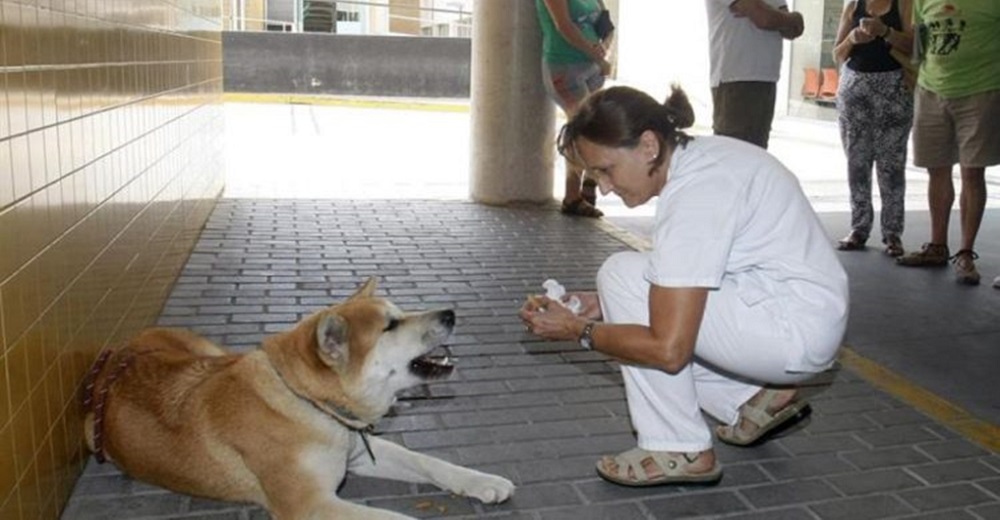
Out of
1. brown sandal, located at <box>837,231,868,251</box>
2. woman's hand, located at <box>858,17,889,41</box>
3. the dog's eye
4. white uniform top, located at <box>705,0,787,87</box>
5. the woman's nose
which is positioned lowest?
brown sandal, located at <box>837,231,868,251</box>

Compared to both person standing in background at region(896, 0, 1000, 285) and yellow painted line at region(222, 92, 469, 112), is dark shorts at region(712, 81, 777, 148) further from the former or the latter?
yellow painted line at region(222, 92, 469, 112)

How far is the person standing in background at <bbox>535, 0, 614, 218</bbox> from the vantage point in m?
8.33

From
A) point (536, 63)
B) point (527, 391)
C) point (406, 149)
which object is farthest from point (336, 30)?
point (527, 391)

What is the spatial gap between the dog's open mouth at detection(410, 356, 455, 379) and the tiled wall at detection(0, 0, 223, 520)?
113cm

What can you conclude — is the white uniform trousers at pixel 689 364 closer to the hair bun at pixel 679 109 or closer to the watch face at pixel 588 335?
the watch face at pixel 588 335

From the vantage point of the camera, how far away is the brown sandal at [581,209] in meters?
8.86

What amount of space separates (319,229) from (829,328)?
5.30m

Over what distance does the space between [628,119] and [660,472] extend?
125cm

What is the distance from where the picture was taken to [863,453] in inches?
153

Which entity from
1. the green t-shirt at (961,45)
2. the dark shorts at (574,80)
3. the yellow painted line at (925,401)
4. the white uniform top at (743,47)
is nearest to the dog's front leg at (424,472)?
the yellow painted line at (925,401)

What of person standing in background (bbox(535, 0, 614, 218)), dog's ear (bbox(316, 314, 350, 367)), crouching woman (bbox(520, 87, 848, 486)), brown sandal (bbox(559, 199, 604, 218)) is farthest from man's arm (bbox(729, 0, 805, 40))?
Answer: dog's ear (bbox(316, 314, 350, 367))

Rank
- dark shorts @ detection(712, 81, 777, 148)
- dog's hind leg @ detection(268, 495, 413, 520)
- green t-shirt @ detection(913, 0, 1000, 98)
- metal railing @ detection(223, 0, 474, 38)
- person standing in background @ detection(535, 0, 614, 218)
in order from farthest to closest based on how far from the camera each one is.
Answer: metal railing @ detection(223, 0, 474, 38), person standing in background @ detection(535, 0, 614, 218), dark shorts @ detection(712, 81, 777, 148), green t-shirt @ detection(913, 0, 1000, 98), dog's hind leg @ detection(268, 495, 413, 520)

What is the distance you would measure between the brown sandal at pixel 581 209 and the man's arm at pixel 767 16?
2586mm

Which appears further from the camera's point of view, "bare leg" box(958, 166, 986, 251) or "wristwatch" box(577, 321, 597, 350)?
"bare leg" box(958, 166, 986, 251)
